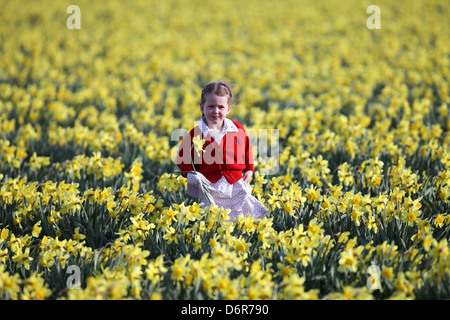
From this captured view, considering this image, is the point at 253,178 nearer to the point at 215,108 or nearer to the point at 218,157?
the point at 218,157

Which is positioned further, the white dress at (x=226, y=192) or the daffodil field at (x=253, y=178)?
the white dress at (x=226, y=192)

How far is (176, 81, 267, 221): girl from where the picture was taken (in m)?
3.07

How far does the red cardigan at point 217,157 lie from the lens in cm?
312

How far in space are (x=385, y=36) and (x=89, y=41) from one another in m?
8.08

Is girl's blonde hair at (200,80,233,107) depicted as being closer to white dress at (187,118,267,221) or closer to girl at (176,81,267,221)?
girl at (176,81,267,221)

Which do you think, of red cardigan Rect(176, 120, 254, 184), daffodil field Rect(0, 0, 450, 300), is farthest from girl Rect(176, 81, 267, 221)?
daffodil field Rect(0, 0, 450, 300)

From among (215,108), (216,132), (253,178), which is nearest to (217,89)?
(215,108)

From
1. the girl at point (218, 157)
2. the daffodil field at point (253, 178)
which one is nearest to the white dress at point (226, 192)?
the girl at point (218, 157)

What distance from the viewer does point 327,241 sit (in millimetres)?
2717

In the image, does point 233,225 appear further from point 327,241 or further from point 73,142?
point 73,142

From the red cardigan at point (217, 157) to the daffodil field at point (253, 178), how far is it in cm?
21

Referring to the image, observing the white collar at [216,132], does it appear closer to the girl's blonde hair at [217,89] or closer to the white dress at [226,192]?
the white dress at [226,192]

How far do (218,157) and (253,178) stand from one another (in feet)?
3.22
